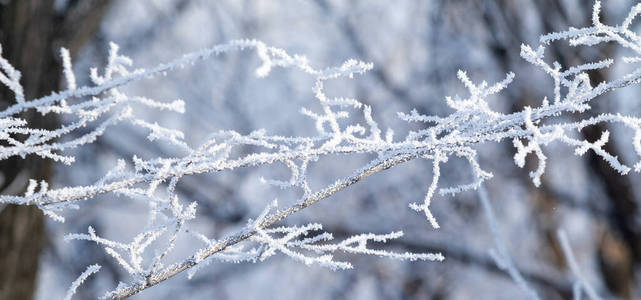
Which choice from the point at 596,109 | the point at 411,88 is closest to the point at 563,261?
the point at 596,109

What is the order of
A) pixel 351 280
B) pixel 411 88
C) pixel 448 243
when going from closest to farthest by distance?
pixel 448 243, pixel 411 88, pixel 351 280

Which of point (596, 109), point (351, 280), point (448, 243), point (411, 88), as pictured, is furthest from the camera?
point (351, 280)

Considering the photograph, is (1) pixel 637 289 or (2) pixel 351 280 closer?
(1) pixel 637 289

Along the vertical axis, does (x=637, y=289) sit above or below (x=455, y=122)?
above

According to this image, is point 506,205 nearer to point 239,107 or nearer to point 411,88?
point 411,88

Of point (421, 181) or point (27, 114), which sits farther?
point (421, 181)

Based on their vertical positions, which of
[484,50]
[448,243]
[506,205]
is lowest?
[448,243]

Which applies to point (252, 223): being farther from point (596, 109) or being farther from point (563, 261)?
point (563, 261)

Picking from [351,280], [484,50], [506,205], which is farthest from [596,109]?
[351,280]
